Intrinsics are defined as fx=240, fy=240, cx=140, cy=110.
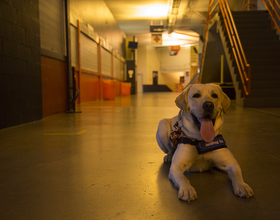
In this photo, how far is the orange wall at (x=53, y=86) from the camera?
5.84 metres

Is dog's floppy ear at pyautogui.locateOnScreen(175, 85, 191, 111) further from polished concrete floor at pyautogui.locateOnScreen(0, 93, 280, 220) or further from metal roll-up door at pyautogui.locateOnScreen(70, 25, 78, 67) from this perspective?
metal roll-up door at pyautogui.locateOnScreen(70, 25, 78, 67)

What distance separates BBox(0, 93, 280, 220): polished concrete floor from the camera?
1409 millimetres

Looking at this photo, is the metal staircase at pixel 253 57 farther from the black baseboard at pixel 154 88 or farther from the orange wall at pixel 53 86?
the black baseboard at pixel 154 88

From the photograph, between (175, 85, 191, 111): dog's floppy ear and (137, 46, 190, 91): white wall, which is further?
(137, 46, 190, 91): white wall

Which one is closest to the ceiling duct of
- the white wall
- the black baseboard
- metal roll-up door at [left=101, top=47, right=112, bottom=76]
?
metal roll-up door at [left=101, top=47, right=112, bottom=76]

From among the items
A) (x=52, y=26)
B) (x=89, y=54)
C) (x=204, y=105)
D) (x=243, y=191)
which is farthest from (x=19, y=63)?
(x=89, y=54)

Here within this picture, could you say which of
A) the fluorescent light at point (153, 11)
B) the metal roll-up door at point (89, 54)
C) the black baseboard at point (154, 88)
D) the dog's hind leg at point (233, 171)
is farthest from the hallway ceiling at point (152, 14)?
the dog's hind leg at point (233, 171)

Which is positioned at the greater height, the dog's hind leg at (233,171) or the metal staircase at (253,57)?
the metal staircase at (253,57)

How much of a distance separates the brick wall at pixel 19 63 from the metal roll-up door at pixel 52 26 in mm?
820

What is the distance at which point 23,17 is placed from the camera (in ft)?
15.1

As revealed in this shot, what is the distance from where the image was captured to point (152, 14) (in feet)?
62.4

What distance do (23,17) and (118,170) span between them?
156 inches

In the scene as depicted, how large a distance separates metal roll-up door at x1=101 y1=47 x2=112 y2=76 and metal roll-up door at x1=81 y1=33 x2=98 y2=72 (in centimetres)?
141

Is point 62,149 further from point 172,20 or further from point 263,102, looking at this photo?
point 172,20
